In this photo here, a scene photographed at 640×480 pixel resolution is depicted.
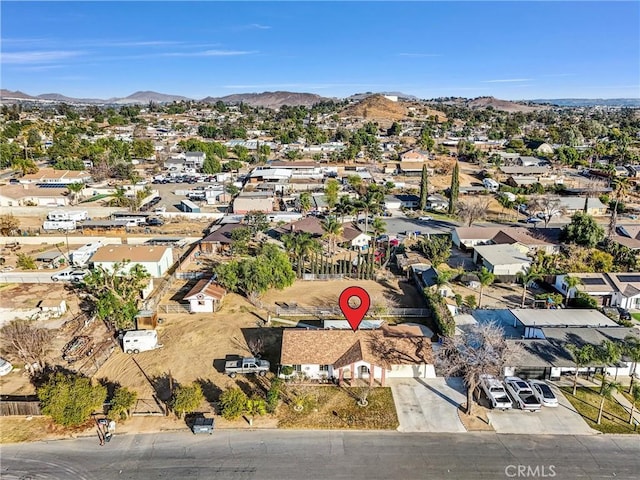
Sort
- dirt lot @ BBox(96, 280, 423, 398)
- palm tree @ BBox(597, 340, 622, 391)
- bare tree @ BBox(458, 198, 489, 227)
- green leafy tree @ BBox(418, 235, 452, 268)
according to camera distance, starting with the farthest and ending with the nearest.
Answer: bare tree @ BBox(458, 198, 489, 227) → green leafy tree @ BBox(418, 235, 452, 268) → dirt lot @ BBox(96, 280, 423, 398) → palm tree @ BBox(597, 340, 622, 391)

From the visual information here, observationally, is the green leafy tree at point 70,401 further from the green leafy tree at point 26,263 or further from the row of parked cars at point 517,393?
the green leafy tree at point 26,263

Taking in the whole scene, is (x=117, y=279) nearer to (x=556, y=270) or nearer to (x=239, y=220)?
(x=239, y=220)

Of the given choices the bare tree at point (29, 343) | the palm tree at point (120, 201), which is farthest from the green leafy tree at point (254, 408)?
the palm tree at point (120, 201)

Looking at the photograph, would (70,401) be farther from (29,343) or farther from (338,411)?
(338,411)

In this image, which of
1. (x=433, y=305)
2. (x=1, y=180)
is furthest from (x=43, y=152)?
(x=433, y=305)

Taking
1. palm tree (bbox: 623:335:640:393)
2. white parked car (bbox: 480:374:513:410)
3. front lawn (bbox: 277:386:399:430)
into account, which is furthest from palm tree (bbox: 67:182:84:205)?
palm tree (bbox: 623:335:640:393)

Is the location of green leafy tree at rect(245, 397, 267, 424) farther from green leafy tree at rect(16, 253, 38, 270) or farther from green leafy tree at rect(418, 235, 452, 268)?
green leafy tree at rect(16, 253, 38, 270)
